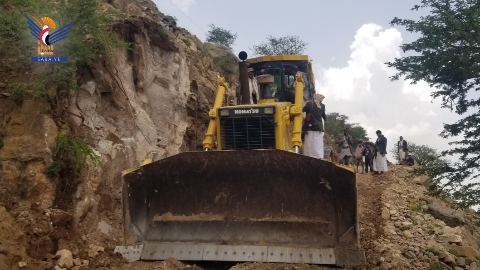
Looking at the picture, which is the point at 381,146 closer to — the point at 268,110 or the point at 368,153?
the point at 368,153

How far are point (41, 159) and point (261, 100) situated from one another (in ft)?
13.0

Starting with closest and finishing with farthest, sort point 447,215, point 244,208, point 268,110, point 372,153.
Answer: point 244,208 < point 268,110 < point 447,215 < point 372,153

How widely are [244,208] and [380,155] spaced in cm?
862

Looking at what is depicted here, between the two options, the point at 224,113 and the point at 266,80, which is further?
the point at 266,80

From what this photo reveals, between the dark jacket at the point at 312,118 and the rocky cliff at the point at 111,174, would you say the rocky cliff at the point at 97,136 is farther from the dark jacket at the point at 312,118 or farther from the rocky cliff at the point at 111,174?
the dark jacket at the point at 312,118

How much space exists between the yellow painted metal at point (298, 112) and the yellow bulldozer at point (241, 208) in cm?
105

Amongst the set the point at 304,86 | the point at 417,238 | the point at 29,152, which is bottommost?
the point at 417,238

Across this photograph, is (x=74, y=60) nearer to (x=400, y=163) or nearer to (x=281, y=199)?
(x=281, y=199)

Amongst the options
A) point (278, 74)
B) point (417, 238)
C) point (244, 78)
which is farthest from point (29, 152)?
point (417, 238)

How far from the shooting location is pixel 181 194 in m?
6.07

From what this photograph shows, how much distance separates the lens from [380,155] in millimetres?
13391

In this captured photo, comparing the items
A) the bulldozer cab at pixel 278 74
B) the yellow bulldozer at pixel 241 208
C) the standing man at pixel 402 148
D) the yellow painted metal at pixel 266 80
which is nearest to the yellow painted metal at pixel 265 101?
the bulldozer cab at pixel 278 74

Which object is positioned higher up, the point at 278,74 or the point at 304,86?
the point at 278,74

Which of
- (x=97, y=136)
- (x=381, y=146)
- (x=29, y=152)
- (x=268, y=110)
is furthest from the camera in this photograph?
(x=381, y=146)
